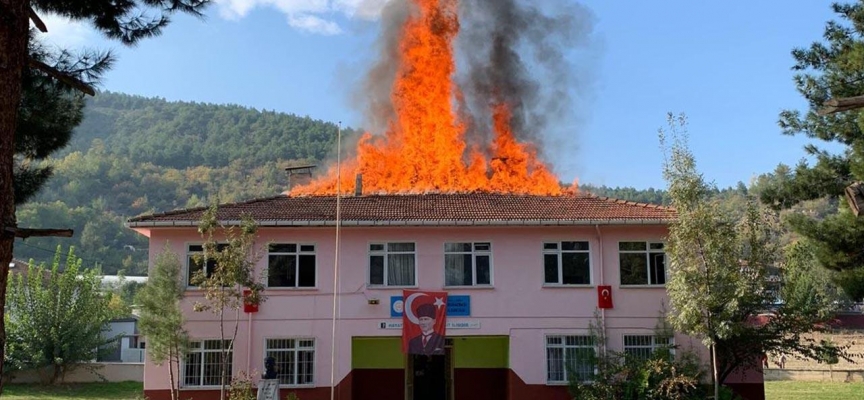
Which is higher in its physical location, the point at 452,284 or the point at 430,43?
the point at 430,43

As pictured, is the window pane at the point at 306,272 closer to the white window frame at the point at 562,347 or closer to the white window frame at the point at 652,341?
the white window frame at the point at 562,347

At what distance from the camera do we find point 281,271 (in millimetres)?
22906

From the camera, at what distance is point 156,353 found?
69.0 feet

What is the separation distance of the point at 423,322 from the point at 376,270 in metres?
2.08

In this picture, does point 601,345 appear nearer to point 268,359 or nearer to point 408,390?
point 408,390

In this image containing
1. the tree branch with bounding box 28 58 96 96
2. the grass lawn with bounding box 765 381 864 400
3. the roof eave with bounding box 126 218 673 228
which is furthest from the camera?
the grass lawn with bounding box 765 381 864 400

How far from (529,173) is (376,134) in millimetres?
7329

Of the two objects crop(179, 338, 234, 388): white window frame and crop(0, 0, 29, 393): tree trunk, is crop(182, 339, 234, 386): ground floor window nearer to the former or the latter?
crop(179, 338, 234, 388): white window frame

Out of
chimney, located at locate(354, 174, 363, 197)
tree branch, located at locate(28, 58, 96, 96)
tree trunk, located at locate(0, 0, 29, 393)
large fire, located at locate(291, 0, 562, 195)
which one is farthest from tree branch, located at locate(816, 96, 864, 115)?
large fire, located at locate(291, 0, 562, 195)

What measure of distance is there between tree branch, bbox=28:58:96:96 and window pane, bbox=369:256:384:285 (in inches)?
527

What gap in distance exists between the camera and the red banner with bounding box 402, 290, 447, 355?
2225cm

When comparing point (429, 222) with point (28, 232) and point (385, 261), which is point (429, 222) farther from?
point (28, 232)

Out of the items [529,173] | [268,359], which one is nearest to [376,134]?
[529,173]

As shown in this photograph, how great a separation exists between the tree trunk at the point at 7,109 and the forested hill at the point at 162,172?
77109 millimetres
